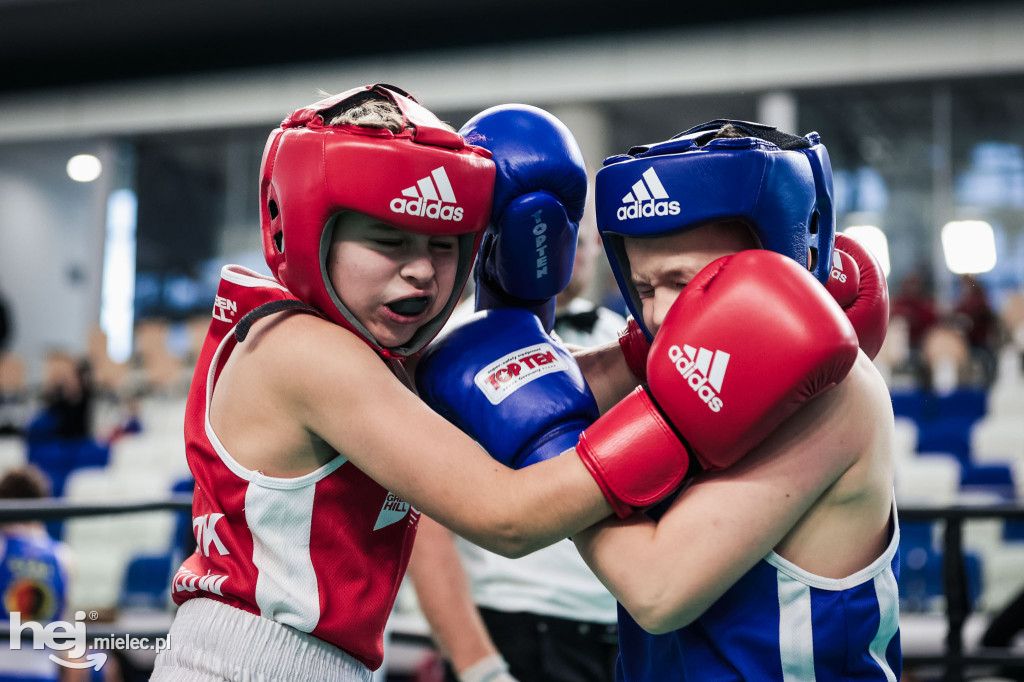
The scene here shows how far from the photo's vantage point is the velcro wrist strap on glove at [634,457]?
3.77 ft

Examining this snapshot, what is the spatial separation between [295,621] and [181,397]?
9.01 metres

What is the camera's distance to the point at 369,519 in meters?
1.39

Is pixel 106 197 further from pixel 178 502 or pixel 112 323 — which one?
pixel 178 502

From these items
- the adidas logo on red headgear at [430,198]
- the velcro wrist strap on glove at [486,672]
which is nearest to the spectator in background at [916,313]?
the velcro wrist strap on glove at [486,672]

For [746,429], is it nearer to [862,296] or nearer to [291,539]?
[862,296]

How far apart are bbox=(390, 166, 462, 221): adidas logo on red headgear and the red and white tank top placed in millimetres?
255

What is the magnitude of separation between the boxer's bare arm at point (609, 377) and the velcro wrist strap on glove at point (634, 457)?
16.7 inches

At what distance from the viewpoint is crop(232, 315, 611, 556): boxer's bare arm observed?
117cm

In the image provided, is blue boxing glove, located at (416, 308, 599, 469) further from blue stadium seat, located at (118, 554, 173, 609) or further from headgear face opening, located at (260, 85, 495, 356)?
blue stadium seat, located at (118, 554, 173, 609)

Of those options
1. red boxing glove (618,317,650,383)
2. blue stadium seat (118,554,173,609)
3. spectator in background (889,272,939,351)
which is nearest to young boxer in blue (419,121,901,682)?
red boxing glove (618,317,650,383)

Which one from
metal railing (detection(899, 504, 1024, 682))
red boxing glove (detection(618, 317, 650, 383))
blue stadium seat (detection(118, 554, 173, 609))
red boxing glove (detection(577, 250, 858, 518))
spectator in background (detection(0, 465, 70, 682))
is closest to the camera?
red boxing glove (detection(577, 250, 858, 518))

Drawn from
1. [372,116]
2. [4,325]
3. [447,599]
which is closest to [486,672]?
[447,599]

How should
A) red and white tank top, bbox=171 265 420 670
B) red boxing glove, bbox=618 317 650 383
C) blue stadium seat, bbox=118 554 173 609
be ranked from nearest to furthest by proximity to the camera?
red and white tank top, bbox=171 265 420 670, red boxing glove, bbox=618 317 650 383, blue stadium seat, bbox=118 554 173 609

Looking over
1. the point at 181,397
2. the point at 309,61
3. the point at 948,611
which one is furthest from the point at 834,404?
the point at 309,61
